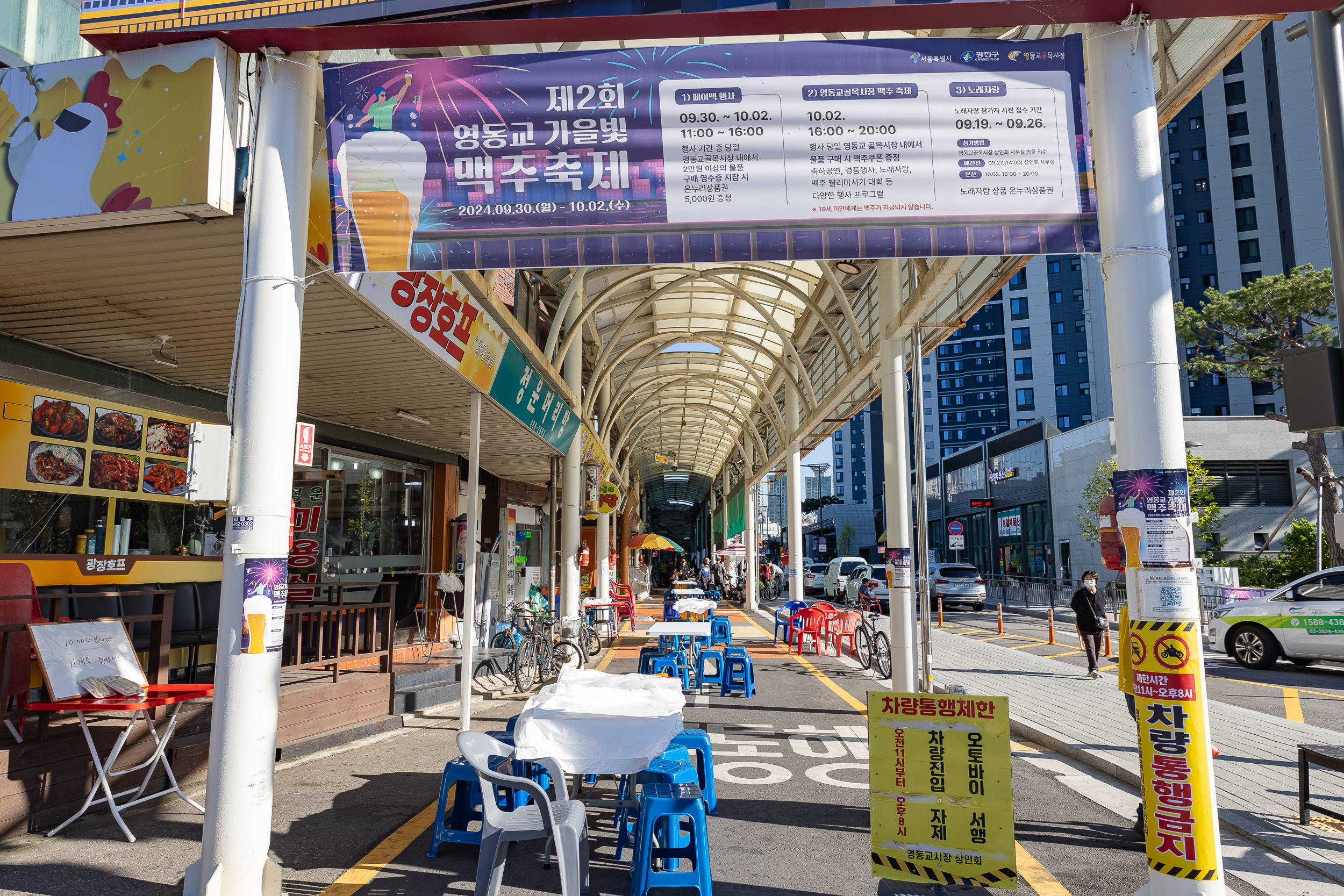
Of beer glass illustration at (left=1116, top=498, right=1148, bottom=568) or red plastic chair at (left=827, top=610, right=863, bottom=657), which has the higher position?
beer glass illustration at (left=1116, top=498, right=1148, bottom=568)

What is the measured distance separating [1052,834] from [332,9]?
6786mm

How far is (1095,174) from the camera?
443 cm

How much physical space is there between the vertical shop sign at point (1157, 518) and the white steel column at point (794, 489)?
1793cm

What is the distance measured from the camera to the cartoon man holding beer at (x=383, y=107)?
459 centimetres

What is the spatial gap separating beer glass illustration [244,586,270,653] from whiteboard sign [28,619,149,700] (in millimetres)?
1855

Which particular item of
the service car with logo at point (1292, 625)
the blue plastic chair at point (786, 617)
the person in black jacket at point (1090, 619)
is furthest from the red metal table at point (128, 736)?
the service car with logo at point (1292, 625)

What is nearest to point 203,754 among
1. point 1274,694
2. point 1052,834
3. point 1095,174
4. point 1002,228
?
point 1052,834

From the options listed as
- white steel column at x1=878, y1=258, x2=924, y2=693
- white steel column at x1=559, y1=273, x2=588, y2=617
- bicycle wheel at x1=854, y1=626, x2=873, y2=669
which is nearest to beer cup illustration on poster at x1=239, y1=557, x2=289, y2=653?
white steel column at x1=878, y1=258, x2=924, y2=693

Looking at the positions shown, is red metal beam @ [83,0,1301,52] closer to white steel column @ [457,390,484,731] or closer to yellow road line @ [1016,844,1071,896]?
white steel column @ [457,390,484,731]

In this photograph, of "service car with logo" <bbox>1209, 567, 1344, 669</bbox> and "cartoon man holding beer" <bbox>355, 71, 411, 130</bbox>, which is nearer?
"cartoon man holding beer" <bbox>355, 71, 411, 130</bbox>

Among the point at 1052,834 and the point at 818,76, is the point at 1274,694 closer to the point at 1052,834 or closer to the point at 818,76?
the point at 1052,834

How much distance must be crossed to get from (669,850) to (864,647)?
31.4ft

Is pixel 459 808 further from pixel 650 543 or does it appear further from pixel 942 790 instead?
pixel 650 543

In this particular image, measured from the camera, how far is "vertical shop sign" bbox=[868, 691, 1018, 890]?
4.10 m
